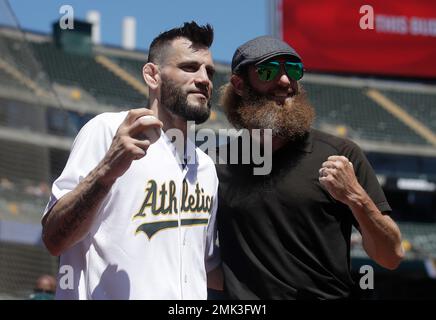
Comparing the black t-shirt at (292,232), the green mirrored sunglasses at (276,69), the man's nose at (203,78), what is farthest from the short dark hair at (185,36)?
the black t-shirt at (292,232)

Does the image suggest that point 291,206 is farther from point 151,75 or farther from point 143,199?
point 151,75

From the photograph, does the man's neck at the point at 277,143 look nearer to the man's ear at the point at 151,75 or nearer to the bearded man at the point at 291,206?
the bearded man at the point at 291,206

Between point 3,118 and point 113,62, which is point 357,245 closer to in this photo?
point 113,62

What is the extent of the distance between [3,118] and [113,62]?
2395cm

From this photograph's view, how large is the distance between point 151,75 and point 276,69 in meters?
0.50

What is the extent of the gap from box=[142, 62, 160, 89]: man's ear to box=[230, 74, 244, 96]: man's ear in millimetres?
425

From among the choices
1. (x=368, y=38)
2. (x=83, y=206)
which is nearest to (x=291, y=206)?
(x=83, y=206)

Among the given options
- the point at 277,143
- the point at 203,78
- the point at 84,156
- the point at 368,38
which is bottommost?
the point at 84,156

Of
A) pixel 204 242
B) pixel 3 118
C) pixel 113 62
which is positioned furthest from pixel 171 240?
pixel 113 62

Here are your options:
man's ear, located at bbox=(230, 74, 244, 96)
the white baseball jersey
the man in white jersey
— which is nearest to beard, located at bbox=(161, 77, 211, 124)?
the man in white jersey

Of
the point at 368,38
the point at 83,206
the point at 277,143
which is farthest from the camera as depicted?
the point at 368,38

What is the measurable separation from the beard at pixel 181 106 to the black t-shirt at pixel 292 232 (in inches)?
16.2

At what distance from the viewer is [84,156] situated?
2.79m

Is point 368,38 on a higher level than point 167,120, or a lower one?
higher
